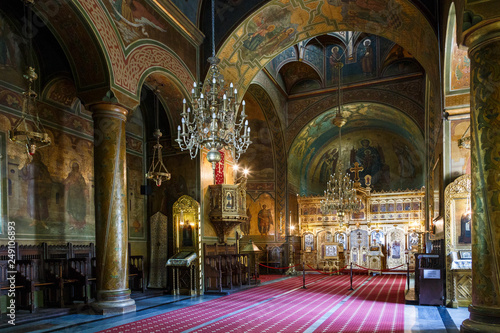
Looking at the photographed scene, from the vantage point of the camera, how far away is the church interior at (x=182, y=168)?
6766mm

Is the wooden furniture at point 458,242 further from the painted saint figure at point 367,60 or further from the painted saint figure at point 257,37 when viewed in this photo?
the painted saint figure at point 367,60

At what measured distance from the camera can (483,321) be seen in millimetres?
4867

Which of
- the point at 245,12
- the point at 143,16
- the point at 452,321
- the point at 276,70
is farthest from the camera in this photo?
the point at 276,70

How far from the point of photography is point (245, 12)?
11500mm

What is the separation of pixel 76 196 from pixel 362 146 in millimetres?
15879

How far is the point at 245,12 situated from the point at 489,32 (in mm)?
7587

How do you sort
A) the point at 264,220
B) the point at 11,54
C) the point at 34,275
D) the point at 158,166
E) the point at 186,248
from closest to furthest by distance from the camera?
1. the point at 34,275
2. the point at 11,54
3. the point at 186,248
4. the point at 158,166
5. the point at 264,220

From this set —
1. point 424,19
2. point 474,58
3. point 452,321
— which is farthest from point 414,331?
point 424,19

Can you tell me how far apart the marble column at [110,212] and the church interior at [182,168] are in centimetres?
3

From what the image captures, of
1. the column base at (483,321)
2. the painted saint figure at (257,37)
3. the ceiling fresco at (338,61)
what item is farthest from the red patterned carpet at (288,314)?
the ceiling fresco at (338,61)

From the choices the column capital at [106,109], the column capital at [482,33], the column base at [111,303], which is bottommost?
the column base at [111,303]

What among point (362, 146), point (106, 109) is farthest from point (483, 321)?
point (362, 146)

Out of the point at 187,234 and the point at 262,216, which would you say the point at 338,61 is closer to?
the point at 262,216

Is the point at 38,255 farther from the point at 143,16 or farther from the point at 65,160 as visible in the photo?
the point at 143,16
